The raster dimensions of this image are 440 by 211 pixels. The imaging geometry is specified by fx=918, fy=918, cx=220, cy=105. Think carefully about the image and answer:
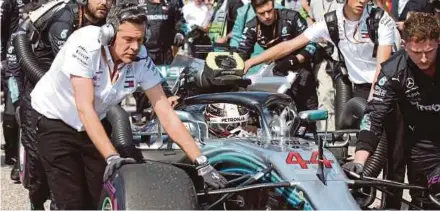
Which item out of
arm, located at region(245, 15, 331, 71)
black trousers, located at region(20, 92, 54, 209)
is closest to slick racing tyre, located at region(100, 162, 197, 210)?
black trousers, located at region(20, 92, 54, 209)

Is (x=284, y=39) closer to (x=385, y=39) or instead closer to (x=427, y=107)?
(x=385, y=39)

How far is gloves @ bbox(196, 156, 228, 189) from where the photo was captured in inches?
169

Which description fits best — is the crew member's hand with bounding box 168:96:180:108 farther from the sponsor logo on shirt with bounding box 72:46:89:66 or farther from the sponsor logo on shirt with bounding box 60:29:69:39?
the sponsor logo on shirt with bounding box 72:46:89:66

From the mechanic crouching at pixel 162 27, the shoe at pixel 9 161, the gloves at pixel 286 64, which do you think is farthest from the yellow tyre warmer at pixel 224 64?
the mechanic crouching at pixel 162 27

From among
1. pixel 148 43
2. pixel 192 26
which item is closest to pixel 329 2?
pixel 148 43

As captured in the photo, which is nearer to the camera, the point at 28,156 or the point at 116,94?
the point at 116,94

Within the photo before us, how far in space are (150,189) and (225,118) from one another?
60.3 inches

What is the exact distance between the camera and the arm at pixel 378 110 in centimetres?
495

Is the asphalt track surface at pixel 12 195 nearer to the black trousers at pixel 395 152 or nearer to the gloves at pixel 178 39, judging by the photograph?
the black trousers at pixel 395 152

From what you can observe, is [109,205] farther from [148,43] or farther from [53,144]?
[148,43]

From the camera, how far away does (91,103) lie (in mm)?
4316

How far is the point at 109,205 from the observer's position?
14.0 feet

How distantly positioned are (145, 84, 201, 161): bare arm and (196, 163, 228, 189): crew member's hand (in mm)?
104

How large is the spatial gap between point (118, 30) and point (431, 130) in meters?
1.90
